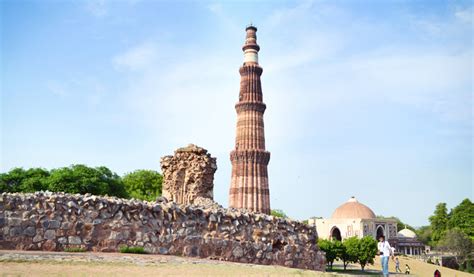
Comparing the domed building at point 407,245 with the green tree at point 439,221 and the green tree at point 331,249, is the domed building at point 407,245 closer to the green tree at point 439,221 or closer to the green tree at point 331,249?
the green tree at point 439,221

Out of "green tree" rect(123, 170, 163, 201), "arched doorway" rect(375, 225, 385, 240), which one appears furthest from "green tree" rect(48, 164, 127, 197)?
"arched doorway" rect(375, 225, 385, 240)

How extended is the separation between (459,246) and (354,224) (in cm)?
939

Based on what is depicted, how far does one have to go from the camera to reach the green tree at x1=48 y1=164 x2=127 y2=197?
3010cm

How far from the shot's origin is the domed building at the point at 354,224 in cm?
4634

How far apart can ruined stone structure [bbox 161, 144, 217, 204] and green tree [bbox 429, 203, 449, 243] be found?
48.2m

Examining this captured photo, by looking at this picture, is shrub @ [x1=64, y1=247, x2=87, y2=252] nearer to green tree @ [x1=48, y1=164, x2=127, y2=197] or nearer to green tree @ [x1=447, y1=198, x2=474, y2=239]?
green tree @ [x1=48, y1=164, x2=127, y2=197]

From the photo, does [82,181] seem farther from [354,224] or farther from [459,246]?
[459,246]

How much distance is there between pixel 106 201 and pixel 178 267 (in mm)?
2552

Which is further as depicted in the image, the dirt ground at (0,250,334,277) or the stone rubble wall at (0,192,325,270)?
the stone rubble wall at (0,192,325,270)

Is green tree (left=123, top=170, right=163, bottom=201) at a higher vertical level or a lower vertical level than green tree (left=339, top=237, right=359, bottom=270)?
higher

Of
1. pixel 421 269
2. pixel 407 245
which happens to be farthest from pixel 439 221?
pixel 421 269

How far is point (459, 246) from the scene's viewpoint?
4334 centimetres

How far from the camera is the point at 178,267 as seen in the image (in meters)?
7.65

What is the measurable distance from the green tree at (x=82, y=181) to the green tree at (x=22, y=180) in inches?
25.7
